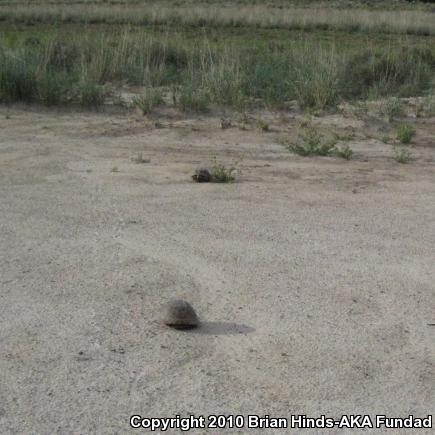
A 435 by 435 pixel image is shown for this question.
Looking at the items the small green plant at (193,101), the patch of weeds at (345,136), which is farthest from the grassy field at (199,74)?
the patch of weeds at (345,136)

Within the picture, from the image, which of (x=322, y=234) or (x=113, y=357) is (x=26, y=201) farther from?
(x=113, y=357)

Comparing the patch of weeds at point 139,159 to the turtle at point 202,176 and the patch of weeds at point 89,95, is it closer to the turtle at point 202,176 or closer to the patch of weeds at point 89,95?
the turtle at point 202,176

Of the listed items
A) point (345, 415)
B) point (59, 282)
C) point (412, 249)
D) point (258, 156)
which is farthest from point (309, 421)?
point (258, 156)

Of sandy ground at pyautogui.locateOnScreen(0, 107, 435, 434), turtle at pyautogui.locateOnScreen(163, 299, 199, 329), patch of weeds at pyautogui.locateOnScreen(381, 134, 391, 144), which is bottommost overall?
patch of weeds at pyautogui.locateOnScreen(381, 134, 391, 144)

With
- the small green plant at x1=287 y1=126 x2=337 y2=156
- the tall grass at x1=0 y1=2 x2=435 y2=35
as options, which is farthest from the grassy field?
the tall grass at x1=0 y1=2 x2=435 y2=35

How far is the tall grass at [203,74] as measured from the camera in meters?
12.5

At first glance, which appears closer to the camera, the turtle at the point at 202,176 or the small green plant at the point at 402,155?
the turtle at the point at 202,176

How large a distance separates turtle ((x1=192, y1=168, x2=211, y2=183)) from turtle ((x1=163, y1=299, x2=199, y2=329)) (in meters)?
3.52

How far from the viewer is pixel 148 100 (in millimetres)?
12203

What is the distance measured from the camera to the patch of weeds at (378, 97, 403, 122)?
1185cm

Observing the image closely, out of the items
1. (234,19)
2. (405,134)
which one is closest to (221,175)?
(405,134)

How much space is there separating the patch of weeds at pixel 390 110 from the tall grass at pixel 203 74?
0.87 meters

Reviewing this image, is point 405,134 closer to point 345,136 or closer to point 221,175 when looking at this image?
point 345,136

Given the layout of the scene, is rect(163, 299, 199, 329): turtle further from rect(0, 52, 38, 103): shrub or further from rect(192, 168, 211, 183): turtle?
rect(0, 52, 38, 103): shrub
